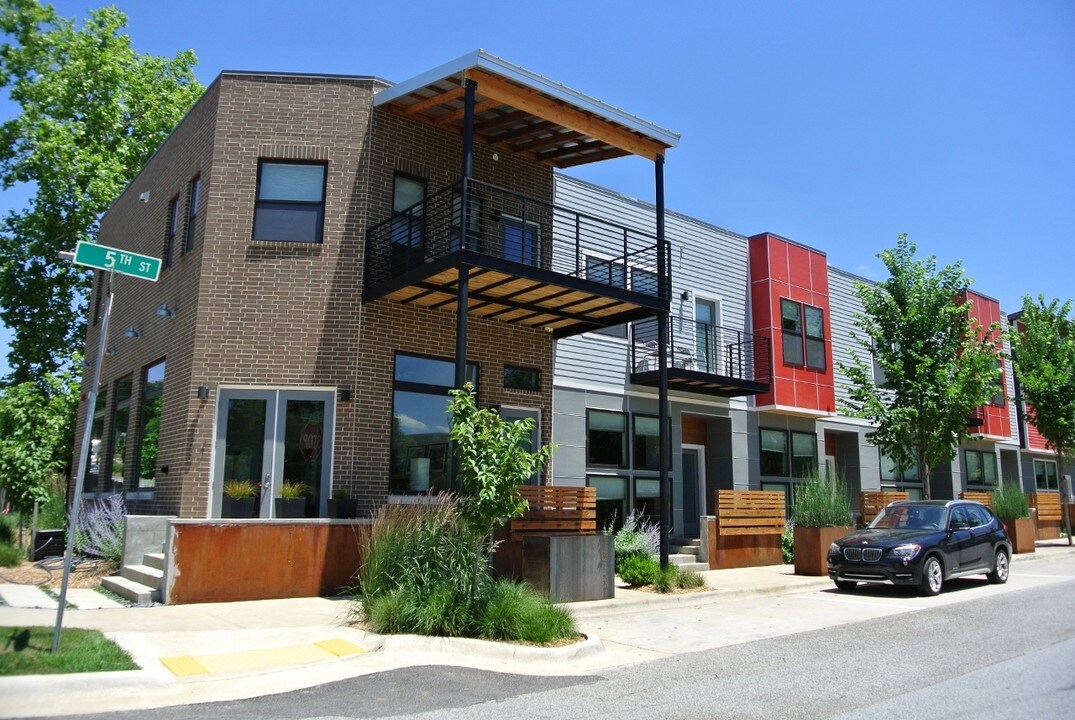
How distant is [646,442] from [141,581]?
33.8 feet

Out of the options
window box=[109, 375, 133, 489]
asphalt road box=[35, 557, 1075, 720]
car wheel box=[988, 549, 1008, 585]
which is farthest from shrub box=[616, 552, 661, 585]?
window box=[109, 375, 133, 489]

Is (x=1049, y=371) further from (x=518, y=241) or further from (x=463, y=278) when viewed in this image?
(x=463, y=278)

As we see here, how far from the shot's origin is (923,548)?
13.4 m

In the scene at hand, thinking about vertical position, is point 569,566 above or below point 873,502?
below

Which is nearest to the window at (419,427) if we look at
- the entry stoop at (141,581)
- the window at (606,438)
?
the entry stoop at (141,581)

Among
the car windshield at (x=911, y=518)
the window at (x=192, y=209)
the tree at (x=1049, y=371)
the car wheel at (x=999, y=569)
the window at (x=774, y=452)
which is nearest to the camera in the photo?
the car windshield at (x=911, y=518)

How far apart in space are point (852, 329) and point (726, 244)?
18.9ft

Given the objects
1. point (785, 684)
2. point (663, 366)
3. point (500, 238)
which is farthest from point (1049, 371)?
point (785, 684)

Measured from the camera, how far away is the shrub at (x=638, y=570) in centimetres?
1340

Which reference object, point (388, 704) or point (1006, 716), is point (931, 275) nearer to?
point (1006, 716)

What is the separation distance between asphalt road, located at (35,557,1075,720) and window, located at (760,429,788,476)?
1008 cm

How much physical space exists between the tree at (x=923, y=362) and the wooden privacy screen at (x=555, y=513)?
9.68 meters

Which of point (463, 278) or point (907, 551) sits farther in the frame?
point (907, 551)

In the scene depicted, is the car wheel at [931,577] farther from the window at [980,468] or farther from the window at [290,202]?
the window at [980,468]
